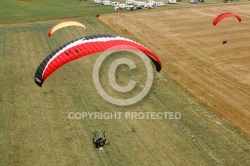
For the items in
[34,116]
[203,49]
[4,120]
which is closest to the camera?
[4,120]

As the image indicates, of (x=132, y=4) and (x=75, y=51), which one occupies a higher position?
(x=75, y=51)

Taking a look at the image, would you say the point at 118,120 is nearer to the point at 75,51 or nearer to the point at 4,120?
the point at 75,51

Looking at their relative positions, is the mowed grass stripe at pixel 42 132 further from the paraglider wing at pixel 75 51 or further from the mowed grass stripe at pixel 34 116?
the paraglider wing at pixel 75 51

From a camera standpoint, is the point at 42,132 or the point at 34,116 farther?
the point at 34,116

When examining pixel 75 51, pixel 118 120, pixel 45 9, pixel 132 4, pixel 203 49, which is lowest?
pixel 118 120

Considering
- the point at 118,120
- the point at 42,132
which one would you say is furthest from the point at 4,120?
the point at 118,120

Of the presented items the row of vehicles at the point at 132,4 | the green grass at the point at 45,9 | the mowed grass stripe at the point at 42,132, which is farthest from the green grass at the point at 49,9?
the mowed grass stripe at the point at 42,132

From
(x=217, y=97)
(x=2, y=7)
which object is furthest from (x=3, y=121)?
(x=2, y=7)

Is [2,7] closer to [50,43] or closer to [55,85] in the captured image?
[50,43]
